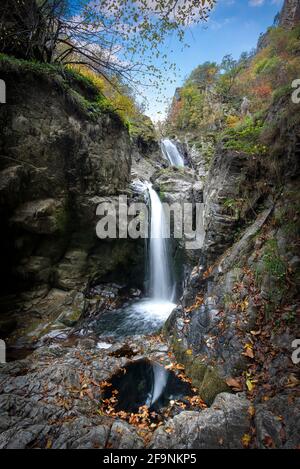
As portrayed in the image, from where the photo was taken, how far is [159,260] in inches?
452

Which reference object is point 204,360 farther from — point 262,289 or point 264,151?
point 264,151

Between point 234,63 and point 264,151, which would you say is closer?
point 264,151

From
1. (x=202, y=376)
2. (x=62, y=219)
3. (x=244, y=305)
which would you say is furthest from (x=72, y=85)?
(x=202, y=376)

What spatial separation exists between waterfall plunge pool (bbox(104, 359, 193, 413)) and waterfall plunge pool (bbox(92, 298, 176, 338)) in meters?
1.99

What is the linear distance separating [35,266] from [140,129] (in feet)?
55.7

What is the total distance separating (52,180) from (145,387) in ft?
21.9

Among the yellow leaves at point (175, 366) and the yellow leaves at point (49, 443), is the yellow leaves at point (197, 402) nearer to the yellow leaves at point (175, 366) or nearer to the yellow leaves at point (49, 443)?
the yellow leaves at point (175, 366)

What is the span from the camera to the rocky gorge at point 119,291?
10.9 feet

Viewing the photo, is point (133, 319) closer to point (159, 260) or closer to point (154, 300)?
point (154, 300)

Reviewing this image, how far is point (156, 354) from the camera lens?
605 centimetres

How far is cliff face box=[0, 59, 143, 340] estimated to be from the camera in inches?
277

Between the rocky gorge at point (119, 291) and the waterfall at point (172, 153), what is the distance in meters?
Result: 13.2

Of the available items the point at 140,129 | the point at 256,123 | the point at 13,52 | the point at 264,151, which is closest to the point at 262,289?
the point at 264,151

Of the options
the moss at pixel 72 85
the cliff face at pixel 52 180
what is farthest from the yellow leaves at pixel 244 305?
the moss at pixel 72 85
